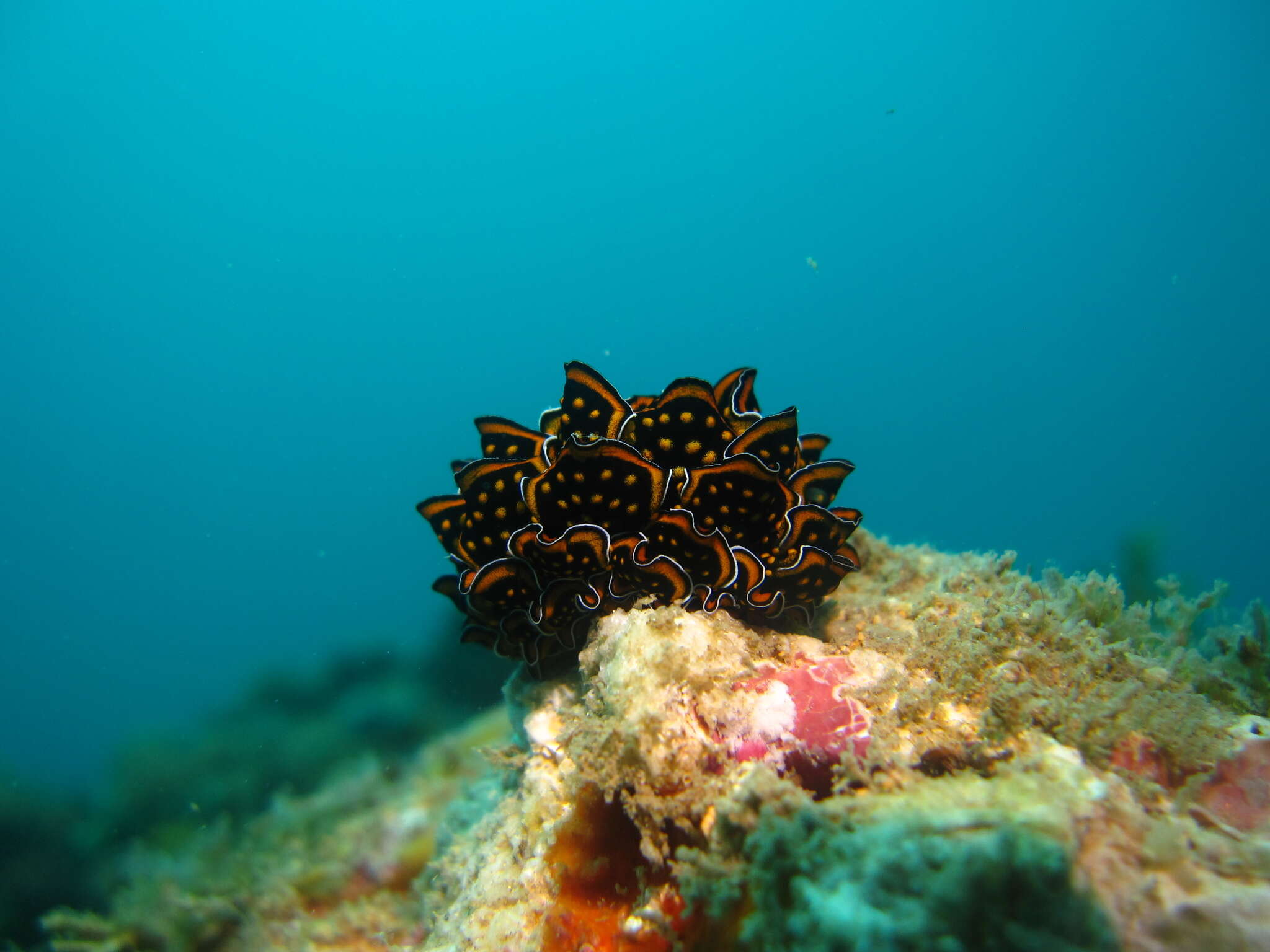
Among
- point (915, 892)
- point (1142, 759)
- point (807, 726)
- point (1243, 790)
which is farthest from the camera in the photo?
point (807, 726)

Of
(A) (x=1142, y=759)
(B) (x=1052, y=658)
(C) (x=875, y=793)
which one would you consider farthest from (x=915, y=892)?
(B) (x=1052, y=658)

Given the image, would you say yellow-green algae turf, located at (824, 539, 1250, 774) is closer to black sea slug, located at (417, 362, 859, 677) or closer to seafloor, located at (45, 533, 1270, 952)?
seafloor, located at (45, 533, 1270, 952)

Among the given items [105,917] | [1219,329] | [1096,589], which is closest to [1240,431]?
[1219,329]

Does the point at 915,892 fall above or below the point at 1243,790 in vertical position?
below

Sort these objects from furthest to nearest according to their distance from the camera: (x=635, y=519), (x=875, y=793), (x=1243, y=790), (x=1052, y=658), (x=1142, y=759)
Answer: (x=635, y=519) < (x=1052, y=658) < (x=1142, y=759) < (x=1243, y=790) < (x=875, y=793)

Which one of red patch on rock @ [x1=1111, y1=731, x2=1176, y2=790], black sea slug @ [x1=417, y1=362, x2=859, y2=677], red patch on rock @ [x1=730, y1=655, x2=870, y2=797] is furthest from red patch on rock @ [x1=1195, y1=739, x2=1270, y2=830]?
black sea slug @ [x1=417, y1=362, x2=859, y2=677]

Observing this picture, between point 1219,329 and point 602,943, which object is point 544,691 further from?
point 1219,329

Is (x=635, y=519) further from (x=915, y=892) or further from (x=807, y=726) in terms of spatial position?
(x=915, y=892)
